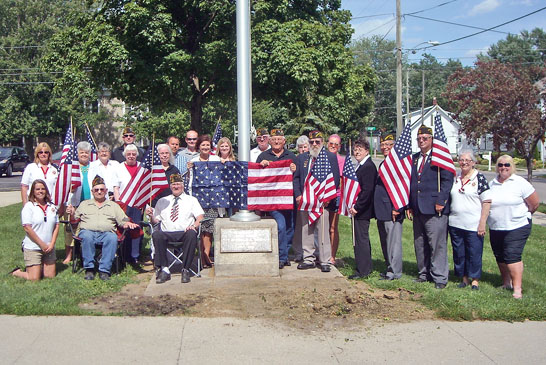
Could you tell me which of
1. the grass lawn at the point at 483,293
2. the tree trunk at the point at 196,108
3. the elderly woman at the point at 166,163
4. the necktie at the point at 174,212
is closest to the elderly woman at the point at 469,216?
the grass lawn at the point at 483,293

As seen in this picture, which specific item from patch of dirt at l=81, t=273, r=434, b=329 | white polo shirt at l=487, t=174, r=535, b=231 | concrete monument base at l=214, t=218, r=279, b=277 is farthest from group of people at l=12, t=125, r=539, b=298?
patch of dirt at l=81, t=273, r=434, b=329

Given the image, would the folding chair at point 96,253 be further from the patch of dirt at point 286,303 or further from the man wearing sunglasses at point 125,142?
the man wearing sunglasses at point 125,142

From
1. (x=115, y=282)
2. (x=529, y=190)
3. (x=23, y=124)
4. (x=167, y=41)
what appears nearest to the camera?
(x=529, y=190)

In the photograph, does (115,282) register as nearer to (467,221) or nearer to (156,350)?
(156,350)

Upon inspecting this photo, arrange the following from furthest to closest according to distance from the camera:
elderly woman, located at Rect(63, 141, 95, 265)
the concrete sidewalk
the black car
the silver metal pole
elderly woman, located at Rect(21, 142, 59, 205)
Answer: the black car, elderly woman, located at Rect(63, 141, 95, 265), elderly woman, located at Rect(21, 142, 59, 205), the silver metal pole, the concrete sidewalk

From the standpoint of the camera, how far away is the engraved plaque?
8.09 meters

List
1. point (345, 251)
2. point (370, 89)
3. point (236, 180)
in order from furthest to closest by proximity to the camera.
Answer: point (370, 89)
point (345, 251)
point (236, 180)

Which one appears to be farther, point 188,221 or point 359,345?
point 188,221

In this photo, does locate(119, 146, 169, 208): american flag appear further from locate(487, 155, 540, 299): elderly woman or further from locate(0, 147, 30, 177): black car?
locate(0, 147, 30, 177): black car

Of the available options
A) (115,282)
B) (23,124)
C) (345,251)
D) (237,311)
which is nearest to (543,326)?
(237,311)

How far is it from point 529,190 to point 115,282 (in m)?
5.55

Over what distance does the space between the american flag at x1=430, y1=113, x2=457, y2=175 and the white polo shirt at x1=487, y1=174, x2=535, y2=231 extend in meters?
0.64

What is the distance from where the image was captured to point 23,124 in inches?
1636

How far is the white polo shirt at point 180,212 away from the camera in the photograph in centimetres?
807
